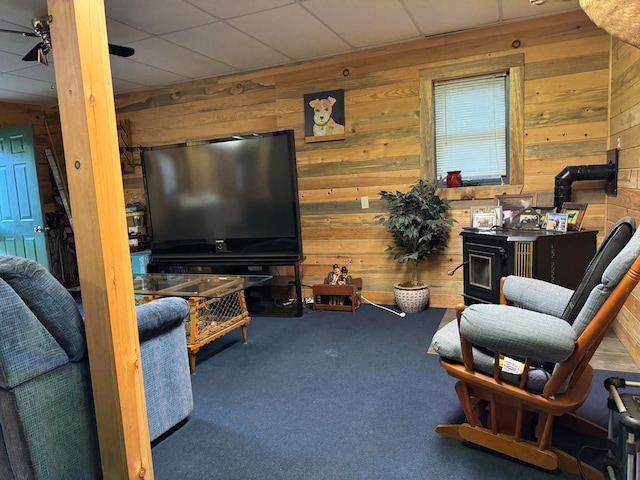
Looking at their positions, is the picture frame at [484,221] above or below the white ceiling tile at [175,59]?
below

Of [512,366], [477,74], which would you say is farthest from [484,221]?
[512,366]

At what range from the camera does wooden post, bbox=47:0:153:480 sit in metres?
1.33

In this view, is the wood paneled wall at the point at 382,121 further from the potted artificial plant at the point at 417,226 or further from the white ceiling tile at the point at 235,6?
the white ceiling tile at the point at 235,6

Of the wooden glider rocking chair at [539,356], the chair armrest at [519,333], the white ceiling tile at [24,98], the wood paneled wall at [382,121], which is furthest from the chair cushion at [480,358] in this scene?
the white ceiling tile at [24,98]

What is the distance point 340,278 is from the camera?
409 centimetres

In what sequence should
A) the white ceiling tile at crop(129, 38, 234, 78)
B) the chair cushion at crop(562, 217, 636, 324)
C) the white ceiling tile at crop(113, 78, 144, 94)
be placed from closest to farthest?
the chair cushion at crop(562, 217, 636, 324)
the white ceiling tile at crop(129, 38, 234, 78)
the white ceiling tile at crop(113, 78, 144, 94)

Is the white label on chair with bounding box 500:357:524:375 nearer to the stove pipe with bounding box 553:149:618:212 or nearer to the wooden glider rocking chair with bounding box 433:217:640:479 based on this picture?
the wooden glider rocking chair with bounding box 433:217:640:479

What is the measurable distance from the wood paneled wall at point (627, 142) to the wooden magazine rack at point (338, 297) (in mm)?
2071

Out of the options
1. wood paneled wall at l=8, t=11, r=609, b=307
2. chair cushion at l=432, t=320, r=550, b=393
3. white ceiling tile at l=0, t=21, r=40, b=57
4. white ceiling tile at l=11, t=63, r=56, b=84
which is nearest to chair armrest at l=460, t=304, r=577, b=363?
chair cushion at l=432, t=320, r=550, b=393

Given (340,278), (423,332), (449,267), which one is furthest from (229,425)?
(449,267)

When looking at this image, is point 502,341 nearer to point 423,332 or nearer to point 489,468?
point 489,468

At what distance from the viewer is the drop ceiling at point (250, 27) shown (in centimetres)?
292

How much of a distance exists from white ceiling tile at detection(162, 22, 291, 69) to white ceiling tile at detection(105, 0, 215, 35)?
12 centimetres

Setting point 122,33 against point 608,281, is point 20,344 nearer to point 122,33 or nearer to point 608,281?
point 608,281
